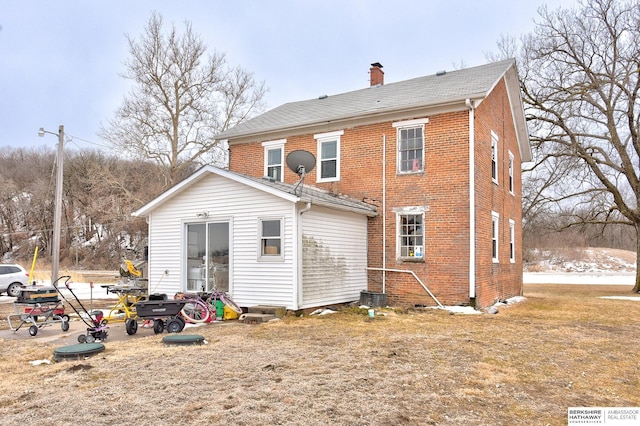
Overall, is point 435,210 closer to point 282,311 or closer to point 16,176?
point 282,311

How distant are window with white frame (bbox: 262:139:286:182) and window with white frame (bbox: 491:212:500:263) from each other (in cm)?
715

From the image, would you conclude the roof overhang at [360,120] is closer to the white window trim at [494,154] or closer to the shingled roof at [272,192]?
the shingled roof at [272,192]

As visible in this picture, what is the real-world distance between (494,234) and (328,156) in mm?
6012

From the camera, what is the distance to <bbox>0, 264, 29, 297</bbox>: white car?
21.1 metres

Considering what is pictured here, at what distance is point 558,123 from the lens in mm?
23594

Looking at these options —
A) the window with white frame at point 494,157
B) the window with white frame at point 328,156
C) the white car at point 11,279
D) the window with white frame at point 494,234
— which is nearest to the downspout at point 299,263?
the window with white frame at point 328,156

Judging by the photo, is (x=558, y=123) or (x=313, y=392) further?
(x=558, y=123)

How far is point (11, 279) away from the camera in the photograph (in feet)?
70.2

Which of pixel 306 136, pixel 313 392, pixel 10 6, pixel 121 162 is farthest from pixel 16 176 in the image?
pixel 313 392

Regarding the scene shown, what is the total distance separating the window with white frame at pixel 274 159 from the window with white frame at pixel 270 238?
187 inches

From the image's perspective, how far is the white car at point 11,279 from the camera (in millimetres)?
21109

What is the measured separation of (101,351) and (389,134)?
33.3ft

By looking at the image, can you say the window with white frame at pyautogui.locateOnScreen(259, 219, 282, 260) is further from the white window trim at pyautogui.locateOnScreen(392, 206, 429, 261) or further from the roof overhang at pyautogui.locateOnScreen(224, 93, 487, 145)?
the roof overhang at pyautogui.locateOnScreen(224, 93, 487, 145)

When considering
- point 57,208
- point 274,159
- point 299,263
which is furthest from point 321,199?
point 57,208
